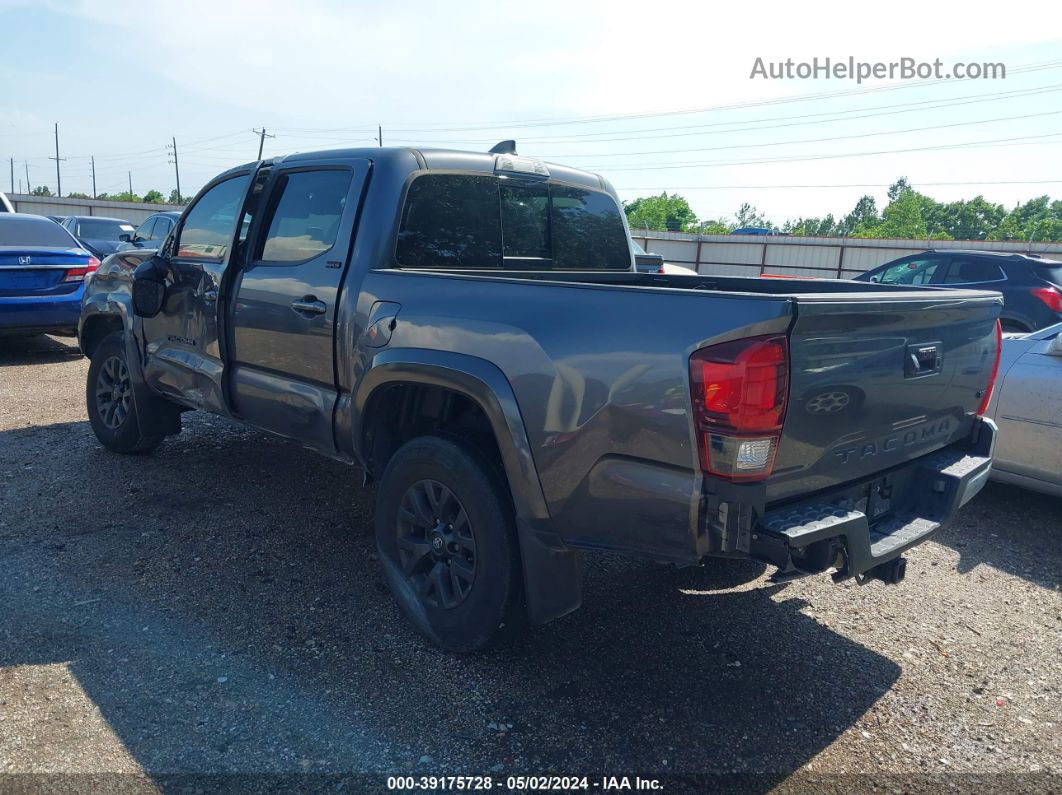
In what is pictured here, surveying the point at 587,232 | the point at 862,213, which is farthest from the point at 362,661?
the point at 862,213

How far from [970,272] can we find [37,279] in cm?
1113

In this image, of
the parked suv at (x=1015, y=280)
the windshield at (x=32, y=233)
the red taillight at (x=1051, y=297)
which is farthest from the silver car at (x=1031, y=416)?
the windshield at (x=32, y=233)

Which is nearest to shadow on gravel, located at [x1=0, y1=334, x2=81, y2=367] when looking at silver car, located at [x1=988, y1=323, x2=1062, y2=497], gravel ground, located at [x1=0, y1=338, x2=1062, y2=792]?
gravel ground, located at [x1=0, y1=338, x2=1062, y2=792]

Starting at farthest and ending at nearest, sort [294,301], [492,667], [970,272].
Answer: [970,272] < [294,301] < [492,667]

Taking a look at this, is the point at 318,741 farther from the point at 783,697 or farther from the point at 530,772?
the point at 783,697

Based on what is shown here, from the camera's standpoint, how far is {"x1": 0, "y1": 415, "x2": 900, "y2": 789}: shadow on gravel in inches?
108

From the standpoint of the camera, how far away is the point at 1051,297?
9.31 meters

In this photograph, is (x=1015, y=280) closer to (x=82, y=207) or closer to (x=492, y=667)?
(x=492, y=667)

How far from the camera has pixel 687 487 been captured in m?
2.47

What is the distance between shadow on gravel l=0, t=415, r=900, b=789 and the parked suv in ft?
22.9

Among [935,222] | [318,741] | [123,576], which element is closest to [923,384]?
[318,741]

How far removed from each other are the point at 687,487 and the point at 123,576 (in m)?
2.90

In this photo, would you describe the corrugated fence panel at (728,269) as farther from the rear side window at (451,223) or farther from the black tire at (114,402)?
the rear side window at (451,223)

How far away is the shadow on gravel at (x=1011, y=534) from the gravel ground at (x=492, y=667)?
0.03 meters
